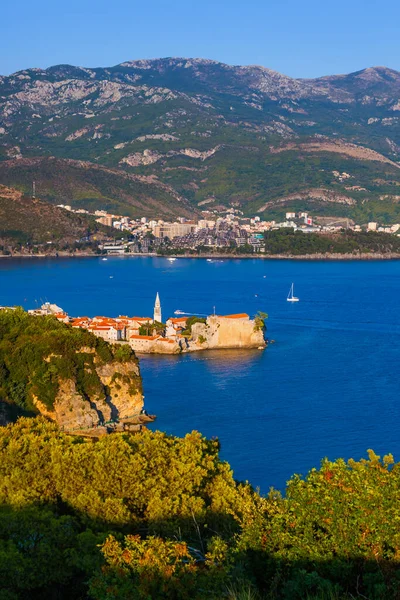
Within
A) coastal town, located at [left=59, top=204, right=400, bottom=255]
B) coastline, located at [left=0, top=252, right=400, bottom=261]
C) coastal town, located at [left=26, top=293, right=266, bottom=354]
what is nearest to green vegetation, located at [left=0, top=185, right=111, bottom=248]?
coastline, located at [left=0, top=252, right=400, bottom=261]

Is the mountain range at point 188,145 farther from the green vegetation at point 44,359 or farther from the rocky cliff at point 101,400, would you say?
the rocky cliff at point 101,400

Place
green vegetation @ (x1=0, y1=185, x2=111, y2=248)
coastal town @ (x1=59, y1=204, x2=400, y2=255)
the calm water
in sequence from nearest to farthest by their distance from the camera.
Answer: the calm water → green vegetation @ (x1=0, y1=185, x2=111, y2=248) → coastal town @ (x1=59, y1=204, x2=400, y2=255)

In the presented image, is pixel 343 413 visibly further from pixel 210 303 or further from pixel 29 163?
pixel 29 163

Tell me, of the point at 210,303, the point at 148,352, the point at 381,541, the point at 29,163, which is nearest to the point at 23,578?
the point at 381,541

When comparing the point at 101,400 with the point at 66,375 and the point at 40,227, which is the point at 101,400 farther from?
the point at 40,227

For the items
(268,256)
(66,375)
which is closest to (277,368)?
(66,375)

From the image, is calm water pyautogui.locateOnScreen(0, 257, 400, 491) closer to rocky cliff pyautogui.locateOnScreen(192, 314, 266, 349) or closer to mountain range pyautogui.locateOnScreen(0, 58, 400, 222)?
rocky cliff pyautogui.locateOnScreen(192, 314, 266, 349)
